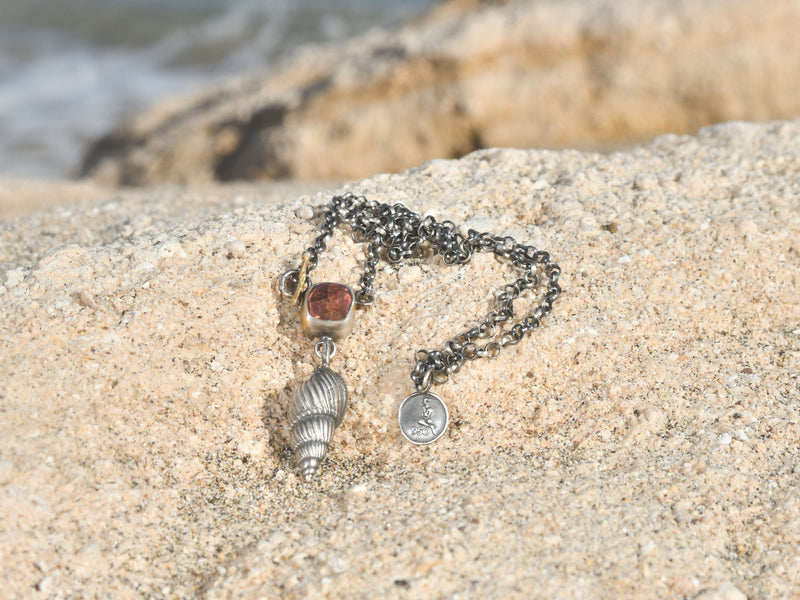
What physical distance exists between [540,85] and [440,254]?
13.1ft

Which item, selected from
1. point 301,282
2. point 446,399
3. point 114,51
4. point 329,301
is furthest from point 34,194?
point 114,51

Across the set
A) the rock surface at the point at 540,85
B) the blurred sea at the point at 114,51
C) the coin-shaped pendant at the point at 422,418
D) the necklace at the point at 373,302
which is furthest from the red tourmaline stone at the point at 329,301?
the blurred sea at the point at 114,51

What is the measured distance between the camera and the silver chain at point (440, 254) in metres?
2.56

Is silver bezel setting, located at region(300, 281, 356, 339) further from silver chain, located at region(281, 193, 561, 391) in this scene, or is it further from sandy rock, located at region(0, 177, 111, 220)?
sandy rock, located at region(0, 177, 111, 220)

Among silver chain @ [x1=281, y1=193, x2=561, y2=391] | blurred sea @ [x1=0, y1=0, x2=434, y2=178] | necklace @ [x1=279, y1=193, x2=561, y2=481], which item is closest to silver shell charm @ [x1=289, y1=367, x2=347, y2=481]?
necklace @ [x1=279, y1=193, x2=561, y2=481]

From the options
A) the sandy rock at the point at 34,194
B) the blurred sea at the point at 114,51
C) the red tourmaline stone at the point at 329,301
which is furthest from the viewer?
the blurred sea at the point at 114,51

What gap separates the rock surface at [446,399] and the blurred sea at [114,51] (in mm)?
9702

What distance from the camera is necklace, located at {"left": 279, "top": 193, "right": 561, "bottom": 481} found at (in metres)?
2.34

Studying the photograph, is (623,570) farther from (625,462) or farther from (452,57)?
(452,57)

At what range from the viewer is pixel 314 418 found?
7.57ft

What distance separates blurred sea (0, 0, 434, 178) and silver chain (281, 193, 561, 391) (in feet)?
31.8

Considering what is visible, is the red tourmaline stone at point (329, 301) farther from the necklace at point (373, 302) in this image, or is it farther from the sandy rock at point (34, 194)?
the sandy rock at point (34, 194)

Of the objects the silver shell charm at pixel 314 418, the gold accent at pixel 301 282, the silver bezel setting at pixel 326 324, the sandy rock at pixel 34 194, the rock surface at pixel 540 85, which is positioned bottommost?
the silver shell charm at pixel 314 418

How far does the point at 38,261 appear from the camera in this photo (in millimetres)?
2738
